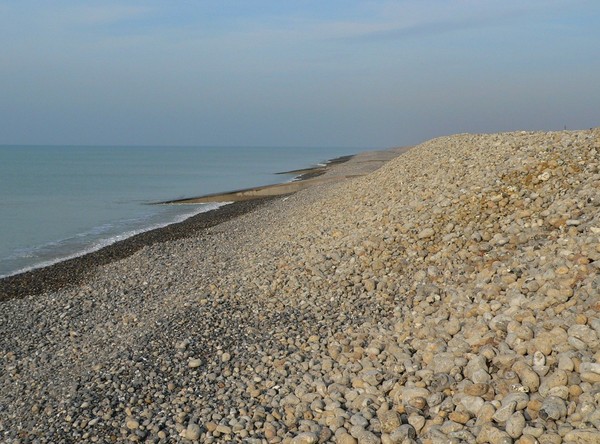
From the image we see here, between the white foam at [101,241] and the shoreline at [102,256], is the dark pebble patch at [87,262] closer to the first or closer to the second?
the shoreline at [102,256]

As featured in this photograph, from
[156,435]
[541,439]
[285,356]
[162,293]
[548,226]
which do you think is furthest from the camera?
[162,293]

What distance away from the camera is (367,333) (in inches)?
319

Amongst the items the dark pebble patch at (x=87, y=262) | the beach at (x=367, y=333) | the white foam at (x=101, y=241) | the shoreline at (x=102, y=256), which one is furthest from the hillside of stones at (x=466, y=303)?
the white foam at (x=101, y=241)

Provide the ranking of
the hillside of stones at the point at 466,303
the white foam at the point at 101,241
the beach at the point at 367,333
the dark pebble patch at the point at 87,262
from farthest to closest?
the white foam at the point at 101,241
the dark pebble patch at the point at 87,262
the beach at the point at 367,333
the hillside of stones at the point at 466,303

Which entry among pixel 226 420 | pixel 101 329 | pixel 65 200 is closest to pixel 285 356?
pixel 226 420

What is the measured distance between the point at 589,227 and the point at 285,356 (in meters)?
4.81

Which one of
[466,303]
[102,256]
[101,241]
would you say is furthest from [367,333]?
[101,241]

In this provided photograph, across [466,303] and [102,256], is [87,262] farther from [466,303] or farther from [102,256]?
[466,303]

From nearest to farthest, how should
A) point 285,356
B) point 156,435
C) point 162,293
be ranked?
point 156,435, point 285,356, point 162,293

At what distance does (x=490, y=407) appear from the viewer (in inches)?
211

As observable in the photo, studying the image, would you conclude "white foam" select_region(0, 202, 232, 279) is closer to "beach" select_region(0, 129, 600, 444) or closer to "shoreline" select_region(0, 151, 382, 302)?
"shoreline" select_region(0, 151, 382, 302)

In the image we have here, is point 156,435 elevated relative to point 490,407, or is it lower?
lower

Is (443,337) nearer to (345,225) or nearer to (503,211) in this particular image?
(503,211)

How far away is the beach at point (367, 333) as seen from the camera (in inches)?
224
